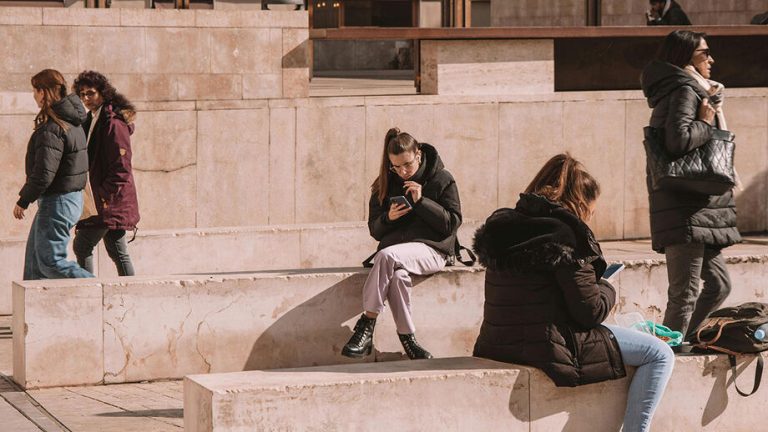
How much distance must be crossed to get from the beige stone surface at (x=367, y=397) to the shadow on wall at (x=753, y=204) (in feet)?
31.2

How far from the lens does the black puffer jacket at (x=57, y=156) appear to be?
9375 mm

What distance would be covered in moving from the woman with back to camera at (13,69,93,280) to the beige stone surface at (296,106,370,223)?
433 cm

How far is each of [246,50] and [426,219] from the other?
5.64 meters

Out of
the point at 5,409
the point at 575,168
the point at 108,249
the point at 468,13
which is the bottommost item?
the point at 5,409

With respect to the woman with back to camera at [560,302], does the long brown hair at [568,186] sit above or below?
above

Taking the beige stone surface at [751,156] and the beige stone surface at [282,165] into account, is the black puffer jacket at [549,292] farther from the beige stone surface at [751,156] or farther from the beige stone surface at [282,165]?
the beige stone surface at [751,156]

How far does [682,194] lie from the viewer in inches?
318

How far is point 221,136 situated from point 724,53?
6.20 m

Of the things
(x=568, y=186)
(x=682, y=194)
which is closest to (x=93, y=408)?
(x=568, y=186)

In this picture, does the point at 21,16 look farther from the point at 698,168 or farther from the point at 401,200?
the point at 698,168

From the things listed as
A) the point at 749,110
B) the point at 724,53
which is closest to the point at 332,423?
the point at 749,110

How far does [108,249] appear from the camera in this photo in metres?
10.1

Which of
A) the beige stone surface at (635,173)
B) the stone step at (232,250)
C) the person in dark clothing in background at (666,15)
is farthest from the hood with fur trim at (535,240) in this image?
the person in dark clothing in background at (666,15)

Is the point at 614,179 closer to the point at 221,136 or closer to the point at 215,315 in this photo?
the point at 221,136
